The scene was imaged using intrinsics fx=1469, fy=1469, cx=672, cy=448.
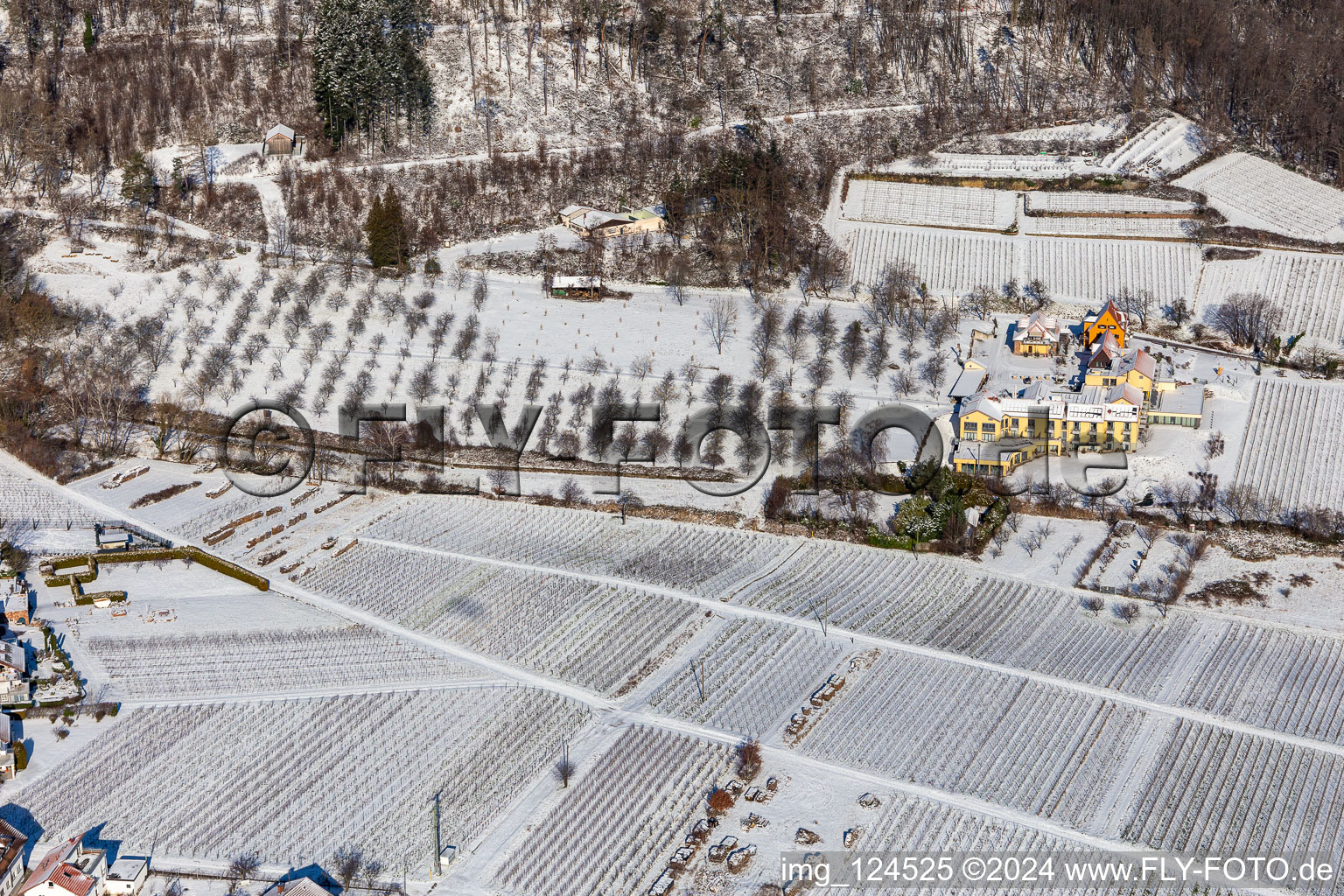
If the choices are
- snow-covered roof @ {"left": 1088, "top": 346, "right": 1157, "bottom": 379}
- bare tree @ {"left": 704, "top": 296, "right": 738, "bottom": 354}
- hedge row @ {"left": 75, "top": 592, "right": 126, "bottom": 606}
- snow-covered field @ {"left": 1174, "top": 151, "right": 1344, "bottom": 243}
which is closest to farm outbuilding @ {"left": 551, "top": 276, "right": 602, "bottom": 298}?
bare tree @ {"left": 704, "top": 296, "right": 738, "bottom": 354}

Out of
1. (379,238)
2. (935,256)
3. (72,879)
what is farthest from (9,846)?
(935,256)

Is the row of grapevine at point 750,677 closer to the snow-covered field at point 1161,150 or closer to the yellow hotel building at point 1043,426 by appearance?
the yellow hotel building at point 1043,426

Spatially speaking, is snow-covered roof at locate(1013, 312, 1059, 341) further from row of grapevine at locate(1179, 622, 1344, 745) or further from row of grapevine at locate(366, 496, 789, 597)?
row of grapevine at locate(1179, 622, 1344, 745)

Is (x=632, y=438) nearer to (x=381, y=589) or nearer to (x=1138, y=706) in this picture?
(x=381, y=589)

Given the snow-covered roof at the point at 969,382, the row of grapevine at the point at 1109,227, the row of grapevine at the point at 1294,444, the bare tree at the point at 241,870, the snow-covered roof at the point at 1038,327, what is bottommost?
the bare tree at the point at 241,870

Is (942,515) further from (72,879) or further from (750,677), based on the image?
(72,879)

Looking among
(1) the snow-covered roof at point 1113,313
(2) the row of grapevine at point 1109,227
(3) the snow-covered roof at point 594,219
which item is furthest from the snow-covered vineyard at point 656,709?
(2) the row of grapevine at point 1109,227

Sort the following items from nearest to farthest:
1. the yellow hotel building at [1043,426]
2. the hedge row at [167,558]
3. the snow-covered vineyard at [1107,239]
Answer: the hedge row at [167,558]
the yellow hotel building at [1043,426]
the snow-covered vineyard at [1107,239]

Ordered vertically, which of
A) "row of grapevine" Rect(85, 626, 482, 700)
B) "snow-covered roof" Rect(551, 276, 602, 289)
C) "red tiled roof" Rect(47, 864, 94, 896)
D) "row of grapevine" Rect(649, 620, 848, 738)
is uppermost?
"snow-covered roof" Rect(551, 276, 602, 289)
